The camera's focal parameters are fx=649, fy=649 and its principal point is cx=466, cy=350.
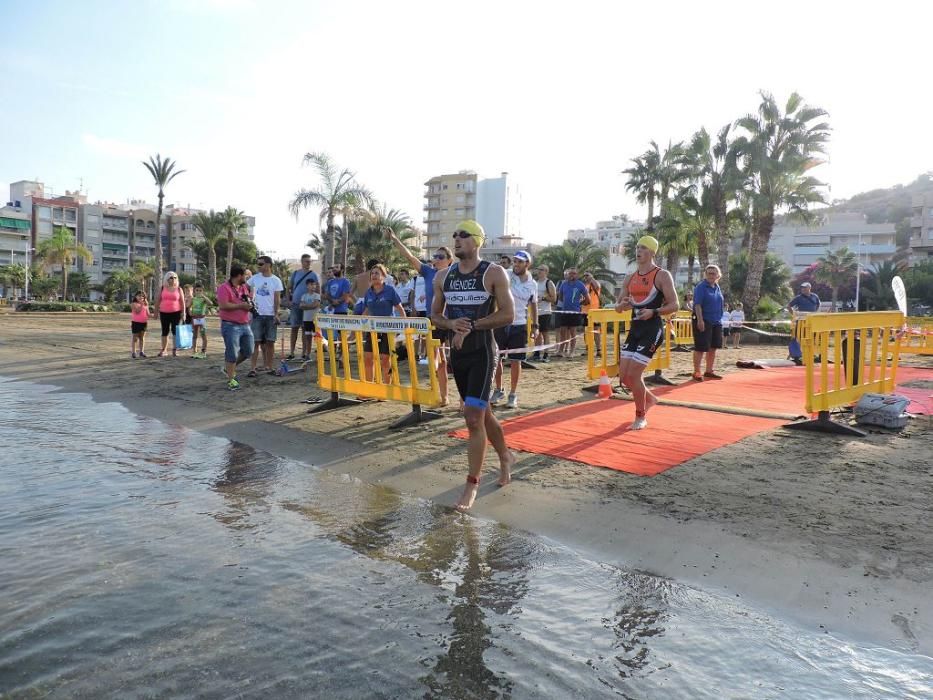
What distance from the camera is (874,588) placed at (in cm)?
310

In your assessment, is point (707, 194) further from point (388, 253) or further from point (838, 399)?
point (838, 399)

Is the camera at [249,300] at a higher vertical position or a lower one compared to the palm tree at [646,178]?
lower

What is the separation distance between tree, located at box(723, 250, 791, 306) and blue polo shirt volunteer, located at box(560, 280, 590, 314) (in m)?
42.6

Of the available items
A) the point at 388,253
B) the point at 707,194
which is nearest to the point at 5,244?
the point at 388,253

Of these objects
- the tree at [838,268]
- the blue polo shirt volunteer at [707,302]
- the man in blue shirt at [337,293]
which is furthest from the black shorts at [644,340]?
the tree at [838,268]

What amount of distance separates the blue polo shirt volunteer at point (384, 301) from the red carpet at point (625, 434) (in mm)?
2469

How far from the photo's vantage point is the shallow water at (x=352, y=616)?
2326mm

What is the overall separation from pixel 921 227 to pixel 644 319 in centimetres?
10135

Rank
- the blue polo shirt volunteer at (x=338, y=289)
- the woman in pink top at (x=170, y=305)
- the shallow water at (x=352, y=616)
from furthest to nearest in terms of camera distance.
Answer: the woman in pink top at (x=170, y=305) → the blue polo shirt volunteer at (x=338, y=289) → the shallow water at (x=352, y=616)

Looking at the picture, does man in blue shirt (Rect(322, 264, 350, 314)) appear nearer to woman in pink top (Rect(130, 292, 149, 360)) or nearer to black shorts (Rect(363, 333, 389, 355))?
black shorts (Rect(363, 333, 389, 355))

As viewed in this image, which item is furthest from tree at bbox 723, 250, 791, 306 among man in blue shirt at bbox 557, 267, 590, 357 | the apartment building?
man in blue shirt at bbox 557, 267, 590, 357

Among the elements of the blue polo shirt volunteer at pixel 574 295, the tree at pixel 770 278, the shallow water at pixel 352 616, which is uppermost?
the tree at pixel 770 278

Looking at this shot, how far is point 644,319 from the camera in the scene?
21.7ft

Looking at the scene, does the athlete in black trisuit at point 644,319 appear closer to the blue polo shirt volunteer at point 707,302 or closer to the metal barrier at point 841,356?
the metal barrier at point 841,356
